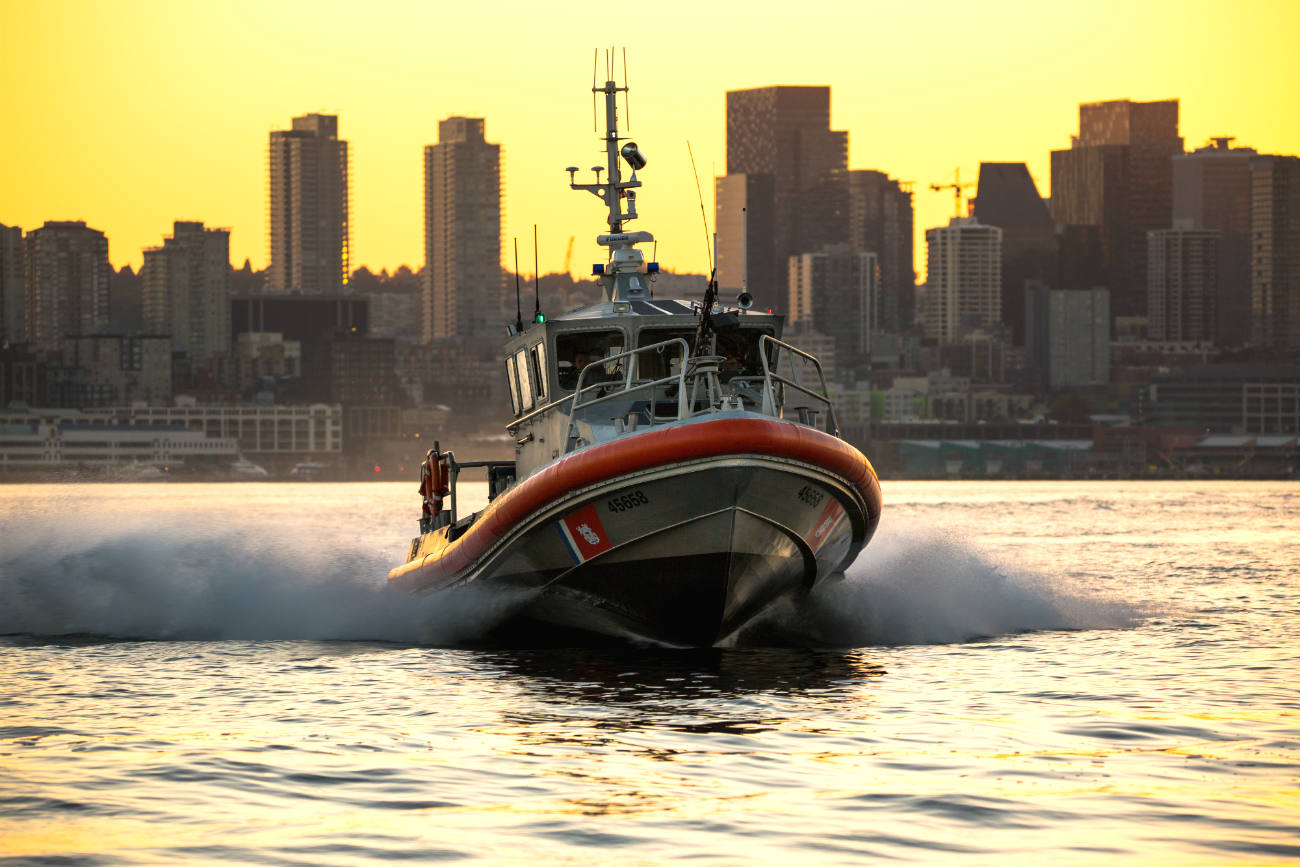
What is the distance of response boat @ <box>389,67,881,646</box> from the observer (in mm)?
15773

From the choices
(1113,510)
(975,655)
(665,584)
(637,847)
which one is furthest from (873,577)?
(1113,510)

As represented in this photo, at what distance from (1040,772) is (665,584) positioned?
230 inches

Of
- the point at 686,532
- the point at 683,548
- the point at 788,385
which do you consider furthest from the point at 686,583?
the point at 788,385

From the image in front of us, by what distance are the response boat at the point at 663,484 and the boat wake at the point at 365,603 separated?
0.67 meters

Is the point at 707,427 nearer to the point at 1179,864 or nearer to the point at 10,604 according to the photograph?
the point at 1179,864

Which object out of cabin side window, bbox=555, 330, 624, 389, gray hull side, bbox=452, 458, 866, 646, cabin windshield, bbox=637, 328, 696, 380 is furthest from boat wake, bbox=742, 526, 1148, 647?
cabin side window, bbox=555, 330, 624, 389

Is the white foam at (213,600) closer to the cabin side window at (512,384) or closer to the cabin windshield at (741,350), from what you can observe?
the cabin side window at (512,384)

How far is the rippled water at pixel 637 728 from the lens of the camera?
9602mm

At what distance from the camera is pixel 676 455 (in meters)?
15.5

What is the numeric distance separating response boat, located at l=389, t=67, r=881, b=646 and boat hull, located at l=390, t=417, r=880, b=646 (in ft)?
0.06

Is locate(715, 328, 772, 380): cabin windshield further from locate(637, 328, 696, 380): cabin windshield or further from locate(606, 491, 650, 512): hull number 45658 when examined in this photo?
A: locate(606, 491, 650, 512): hull number 45658

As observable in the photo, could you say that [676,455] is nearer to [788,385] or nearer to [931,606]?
[788,385]

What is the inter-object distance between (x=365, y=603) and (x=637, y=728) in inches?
346

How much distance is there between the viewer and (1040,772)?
11305 mm
